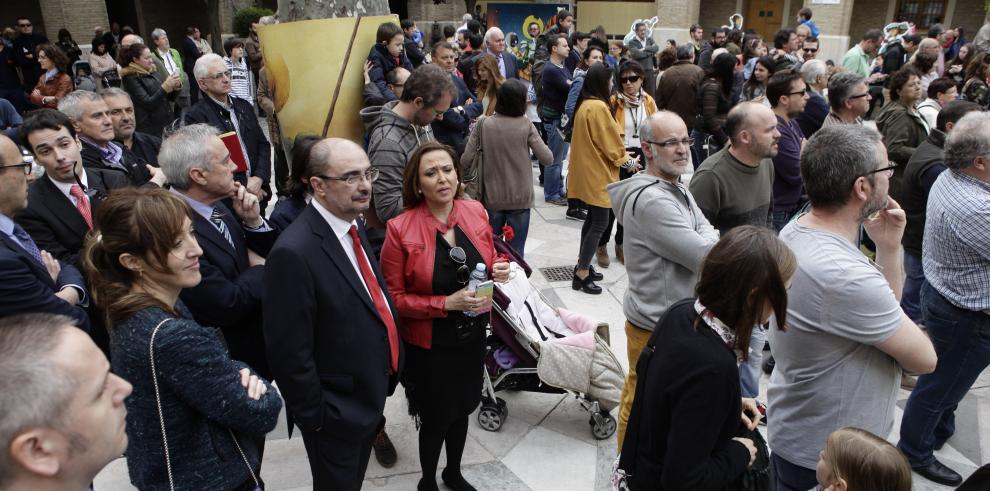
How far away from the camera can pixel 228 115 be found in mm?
5105

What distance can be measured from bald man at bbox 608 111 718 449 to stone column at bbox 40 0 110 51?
2144cm

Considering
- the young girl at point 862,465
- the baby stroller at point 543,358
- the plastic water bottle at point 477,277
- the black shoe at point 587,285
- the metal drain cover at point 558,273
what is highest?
the plastic water bottle at point 477,277

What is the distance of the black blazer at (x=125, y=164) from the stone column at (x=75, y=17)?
18843 mm

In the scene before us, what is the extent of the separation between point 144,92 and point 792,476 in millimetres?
7215

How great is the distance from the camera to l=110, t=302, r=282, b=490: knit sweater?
6.25 ft

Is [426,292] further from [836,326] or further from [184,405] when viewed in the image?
[836,326]

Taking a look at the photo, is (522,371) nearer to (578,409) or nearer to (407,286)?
(578,409)

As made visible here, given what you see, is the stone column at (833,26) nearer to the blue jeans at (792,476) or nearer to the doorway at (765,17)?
the doorway at (765,17)

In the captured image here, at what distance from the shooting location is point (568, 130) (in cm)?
788

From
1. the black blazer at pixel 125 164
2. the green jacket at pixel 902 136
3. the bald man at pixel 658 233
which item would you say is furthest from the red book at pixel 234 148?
the green jacket at pixel 902 136

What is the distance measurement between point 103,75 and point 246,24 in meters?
10.3

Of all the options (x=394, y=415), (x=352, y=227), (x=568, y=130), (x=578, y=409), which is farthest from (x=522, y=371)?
(x=568, y=130)

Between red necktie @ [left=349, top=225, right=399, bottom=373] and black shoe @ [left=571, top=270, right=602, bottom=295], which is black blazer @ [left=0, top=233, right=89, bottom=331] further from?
black shoe @ [left=571, top=270, right=602, bottom=295]

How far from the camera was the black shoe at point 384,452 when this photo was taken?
365cm
